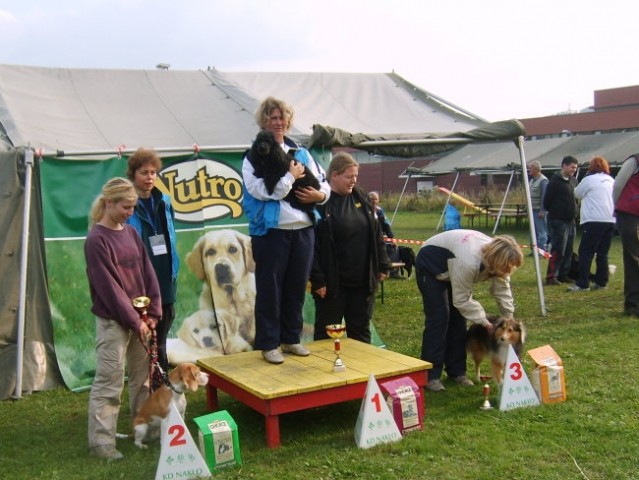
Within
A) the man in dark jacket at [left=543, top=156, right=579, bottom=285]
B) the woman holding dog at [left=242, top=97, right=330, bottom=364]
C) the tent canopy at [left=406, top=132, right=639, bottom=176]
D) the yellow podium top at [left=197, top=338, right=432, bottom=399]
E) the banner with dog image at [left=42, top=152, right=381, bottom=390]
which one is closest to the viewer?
the yellow podium top at [left=197, top=338, right=432, bottom=399]

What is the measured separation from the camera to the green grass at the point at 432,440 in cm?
386

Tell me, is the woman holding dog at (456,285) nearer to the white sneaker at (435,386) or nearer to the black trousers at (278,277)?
the white sneaker at (435,386)

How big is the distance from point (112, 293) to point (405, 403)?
1.94m

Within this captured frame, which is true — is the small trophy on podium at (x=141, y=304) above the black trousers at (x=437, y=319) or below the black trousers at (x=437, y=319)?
above

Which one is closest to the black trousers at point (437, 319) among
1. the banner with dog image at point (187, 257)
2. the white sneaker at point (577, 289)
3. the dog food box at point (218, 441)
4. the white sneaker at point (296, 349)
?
the white sneaker at point (296, 349)

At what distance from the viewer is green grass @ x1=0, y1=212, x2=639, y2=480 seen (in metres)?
3.86

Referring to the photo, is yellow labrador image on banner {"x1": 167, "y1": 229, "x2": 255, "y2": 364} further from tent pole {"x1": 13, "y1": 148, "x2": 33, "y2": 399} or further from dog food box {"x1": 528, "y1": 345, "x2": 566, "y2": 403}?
dog food box {"x1": 528, "y1": 345, "x2": 566, "y2": 403}

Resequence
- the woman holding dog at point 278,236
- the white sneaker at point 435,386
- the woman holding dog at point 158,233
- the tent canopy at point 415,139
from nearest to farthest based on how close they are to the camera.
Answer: the woman holding dog at point 278,236 → the woman holding dog at point 158,233 → the white sneaker at point 435,386 → the tent canopy at point 415,139

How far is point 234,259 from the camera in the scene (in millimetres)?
6523

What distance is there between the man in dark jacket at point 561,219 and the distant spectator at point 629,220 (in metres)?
2.37

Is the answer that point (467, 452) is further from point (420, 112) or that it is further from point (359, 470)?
point (420, 112)

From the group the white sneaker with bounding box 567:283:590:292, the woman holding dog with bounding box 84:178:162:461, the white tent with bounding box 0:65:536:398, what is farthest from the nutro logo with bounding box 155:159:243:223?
the white sneaker with bounding box 567:283:590:292

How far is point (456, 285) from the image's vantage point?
489 centimetres

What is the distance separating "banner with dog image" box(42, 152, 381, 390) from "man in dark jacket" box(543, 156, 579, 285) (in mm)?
Answer: 4500
